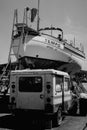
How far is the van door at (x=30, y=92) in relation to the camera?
9370mm

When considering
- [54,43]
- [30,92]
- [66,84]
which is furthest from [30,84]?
[54,43]

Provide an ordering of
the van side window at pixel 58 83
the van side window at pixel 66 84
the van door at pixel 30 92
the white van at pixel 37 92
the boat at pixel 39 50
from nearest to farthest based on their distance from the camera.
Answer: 1. the white van at pixel 37 92
2. the van door at pixel 30 92
3. the van side window at pixel 58 83
4. the van side window at pixel 66 84
5. the boat at pixel 39 50

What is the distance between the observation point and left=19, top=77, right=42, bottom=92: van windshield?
9477 millimetres

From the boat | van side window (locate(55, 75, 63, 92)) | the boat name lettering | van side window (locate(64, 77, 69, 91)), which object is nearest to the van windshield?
van side window (locate(55, 75, 63, 92))

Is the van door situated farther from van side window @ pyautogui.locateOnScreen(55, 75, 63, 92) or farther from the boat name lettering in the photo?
the boat name lettering

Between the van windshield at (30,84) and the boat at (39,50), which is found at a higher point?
the boat at (39,50)

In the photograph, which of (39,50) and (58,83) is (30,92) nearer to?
(58,83)

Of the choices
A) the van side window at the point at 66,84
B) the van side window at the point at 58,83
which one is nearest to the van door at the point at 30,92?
the van side window at the point at 58,83

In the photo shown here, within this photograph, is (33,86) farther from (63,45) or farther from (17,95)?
(63,45)

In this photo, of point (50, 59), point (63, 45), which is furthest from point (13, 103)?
point (63, 45)

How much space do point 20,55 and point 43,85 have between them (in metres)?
8.05

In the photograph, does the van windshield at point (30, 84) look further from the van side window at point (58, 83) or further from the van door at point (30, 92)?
the van side window at point (58, 83)

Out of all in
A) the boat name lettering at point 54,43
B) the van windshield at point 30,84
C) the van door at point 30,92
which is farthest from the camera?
the boat name lettering at point 54,43

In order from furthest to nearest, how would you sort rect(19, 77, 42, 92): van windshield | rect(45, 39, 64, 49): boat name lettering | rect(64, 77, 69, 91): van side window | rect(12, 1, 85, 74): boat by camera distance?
rect(45, 39, 64, 49): boat name lettering < rect(12, 1, 85, 74): boat < rect(64, 77, 69, 91): van side window < rect(19, 77, 42, 92): van windshield
